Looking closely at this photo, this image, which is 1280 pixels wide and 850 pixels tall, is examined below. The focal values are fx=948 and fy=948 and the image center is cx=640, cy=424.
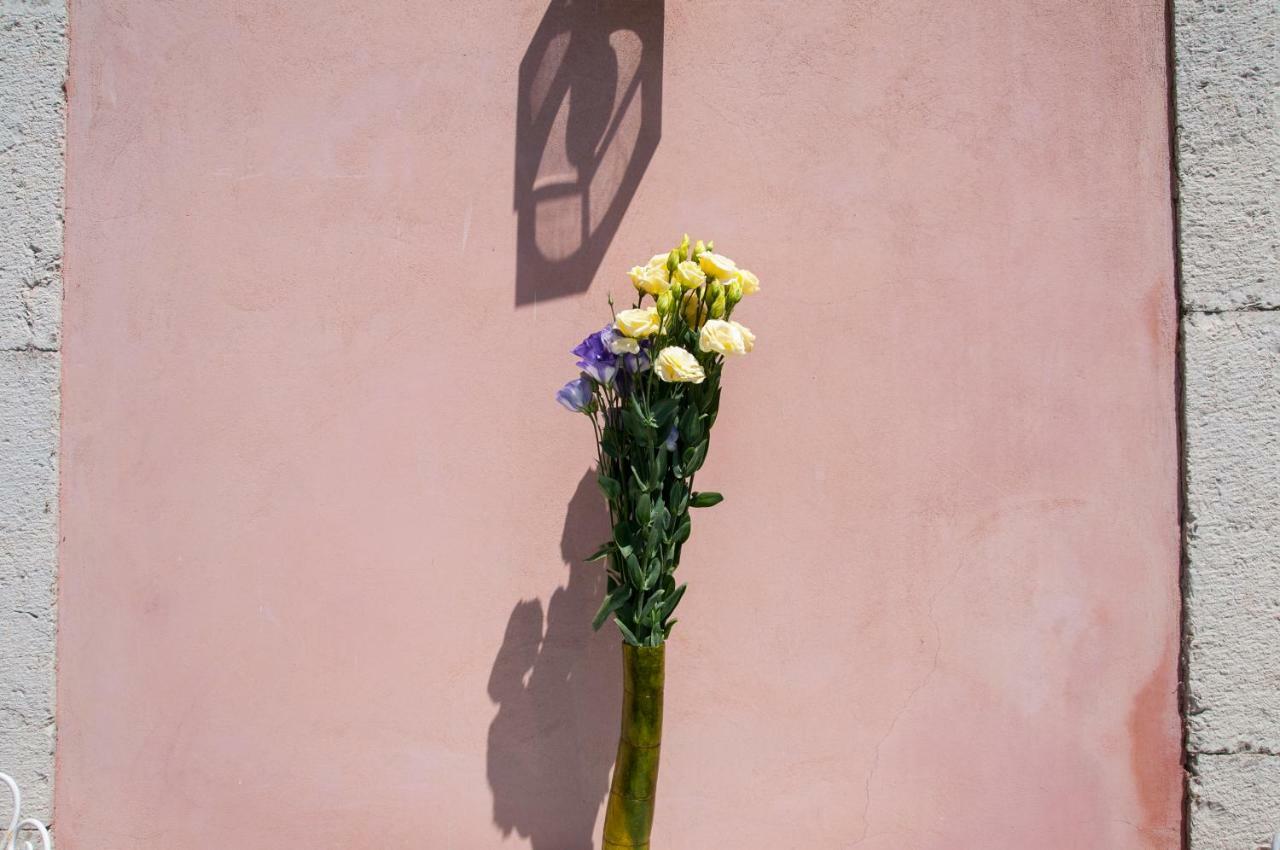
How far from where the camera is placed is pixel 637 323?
1733 millimetres

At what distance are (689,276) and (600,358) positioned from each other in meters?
0.23

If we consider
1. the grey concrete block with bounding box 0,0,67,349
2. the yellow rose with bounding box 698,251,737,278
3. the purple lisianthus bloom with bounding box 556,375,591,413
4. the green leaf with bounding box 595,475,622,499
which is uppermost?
the grey concrete block with bounding box 0,0,67,349

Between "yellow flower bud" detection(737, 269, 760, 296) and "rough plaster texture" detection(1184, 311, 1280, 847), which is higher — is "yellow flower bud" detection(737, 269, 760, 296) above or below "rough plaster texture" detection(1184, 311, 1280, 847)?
above

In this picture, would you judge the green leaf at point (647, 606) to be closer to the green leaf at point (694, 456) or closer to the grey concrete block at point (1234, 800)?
the green leaf at point (694, 456)

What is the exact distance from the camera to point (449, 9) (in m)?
2.13

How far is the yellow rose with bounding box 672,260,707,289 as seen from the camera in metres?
1.78

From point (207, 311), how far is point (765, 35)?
4.62 feet

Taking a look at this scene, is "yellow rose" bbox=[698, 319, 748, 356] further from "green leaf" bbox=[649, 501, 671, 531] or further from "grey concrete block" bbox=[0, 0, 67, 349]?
"grey concrete block" bbox=[0, 0, 67, 349]

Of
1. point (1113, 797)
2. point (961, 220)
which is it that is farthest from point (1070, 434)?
point (1113, 797)

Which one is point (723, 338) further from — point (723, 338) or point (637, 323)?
→ point (637, 323)

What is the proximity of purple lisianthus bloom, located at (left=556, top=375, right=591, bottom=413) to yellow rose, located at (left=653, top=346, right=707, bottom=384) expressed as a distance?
0.60 feet

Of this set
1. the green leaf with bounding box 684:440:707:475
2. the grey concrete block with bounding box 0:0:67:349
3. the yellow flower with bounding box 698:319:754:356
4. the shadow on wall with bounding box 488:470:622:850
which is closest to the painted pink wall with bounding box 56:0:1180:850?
the shadow on wall with bounding box 488:470:622:850

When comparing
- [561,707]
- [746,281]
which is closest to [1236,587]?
[746,281]

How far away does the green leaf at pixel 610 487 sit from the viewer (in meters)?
1.84
